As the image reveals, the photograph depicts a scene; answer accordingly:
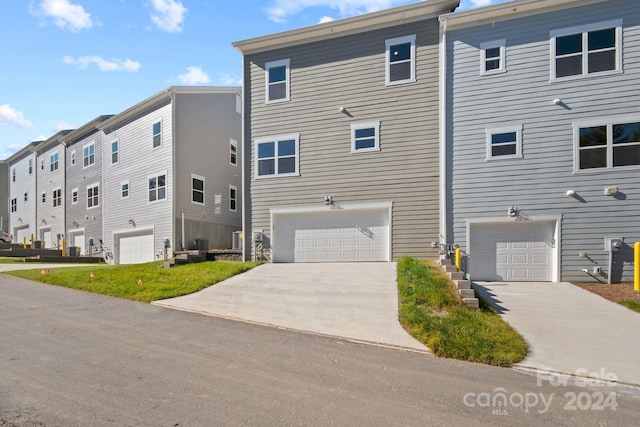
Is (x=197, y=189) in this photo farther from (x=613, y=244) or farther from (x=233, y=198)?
(x=613, y=244)

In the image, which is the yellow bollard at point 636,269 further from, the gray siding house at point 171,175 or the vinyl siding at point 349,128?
the gray siding house at point 171,175

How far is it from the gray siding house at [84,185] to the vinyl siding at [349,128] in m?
13.1

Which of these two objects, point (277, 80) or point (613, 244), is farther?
point (277, 80)

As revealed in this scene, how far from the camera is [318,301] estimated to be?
361 inches

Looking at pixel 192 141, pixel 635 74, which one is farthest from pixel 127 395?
pixel 192 141

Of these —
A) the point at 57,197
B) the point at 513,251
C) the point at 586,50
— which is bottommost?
the point at 513,251

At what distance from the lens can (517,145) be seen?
12.5m

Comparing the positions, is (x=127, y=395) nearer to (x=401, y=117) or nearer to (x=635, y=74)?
(x=401, y=117)

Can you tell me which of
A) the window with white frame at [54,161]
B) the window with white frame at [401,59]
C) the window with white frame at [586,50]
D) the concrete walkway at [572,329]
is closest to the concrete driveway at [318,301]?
the concrete walkway at [572,329]

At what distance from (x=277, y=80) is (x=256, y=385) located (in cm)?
1352

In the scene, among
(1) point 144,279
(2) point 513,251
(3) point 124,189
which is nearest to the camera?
(1) point 144,279

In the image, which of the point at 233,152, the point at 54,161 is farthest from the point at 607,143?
the point at 54,161

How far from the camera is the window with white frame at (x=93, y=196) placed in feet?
77.1

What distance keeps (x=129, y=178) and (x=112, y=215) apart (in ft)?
8.89
